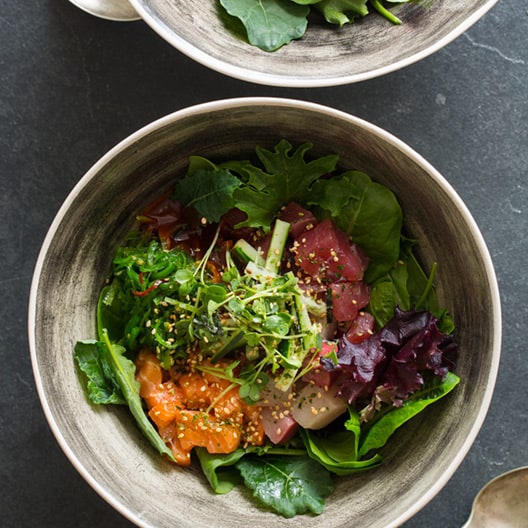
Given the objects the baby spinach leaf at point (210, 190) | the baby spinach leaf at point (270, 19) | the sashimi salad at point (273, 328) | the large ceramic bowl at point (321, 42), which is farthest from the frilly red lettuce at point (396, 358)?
the baby spinach leaf at point (270, 19)

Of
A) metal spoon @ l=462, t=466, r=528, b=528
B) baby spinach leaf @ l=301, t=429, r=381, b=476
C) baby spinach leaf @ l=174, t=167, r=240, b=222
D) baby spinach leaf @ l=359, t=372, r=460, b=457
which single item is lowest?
metal spoon @ l=462, t=466, r=528, b=528

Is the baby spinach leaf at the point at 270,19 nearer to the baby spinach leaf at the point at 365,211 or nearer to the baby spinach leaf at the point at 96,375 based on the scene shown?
the baby spinach leaf at the point at 365,211

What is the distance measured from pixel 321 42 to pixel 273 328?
0.62 m

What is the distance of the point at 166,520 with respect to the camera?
4.95 ft

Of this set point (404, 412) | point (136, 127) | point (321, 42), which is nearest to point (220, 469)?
point (404, 412)

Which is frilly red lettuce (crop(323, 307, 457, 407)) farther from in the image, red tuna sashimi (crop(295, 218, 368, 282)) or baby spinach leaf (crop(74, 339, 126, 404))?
baby spinach leaf (crop(74, 339, 126, 404))

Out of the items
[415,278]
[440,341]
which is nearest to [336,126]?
[415,278]

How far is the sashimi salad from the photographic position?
1.54 meters

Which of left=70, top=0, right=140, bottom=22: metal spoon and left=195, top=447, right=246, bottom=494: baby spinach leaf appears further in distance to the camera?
left=70, top=0, right=140, bottom=22: metal spoon

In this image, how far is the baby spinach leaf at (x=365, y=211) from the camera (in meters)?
1.60

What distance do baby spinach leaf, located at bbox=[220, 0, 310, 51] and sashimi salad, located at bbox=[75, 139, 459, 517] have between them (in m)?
0.23

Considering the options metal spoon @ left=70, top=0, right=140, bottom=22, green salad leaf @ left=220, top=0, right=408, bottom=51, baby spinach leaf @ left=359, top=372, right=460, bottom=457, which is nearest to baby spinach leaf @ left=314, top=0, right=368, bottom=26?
green salad leaf @ left=220, top=0, right=408, bottom=51

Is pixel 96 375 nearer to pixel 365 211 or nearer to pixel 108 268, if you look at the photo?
pixel 108 268

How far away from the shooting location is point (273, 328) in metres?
1.51
